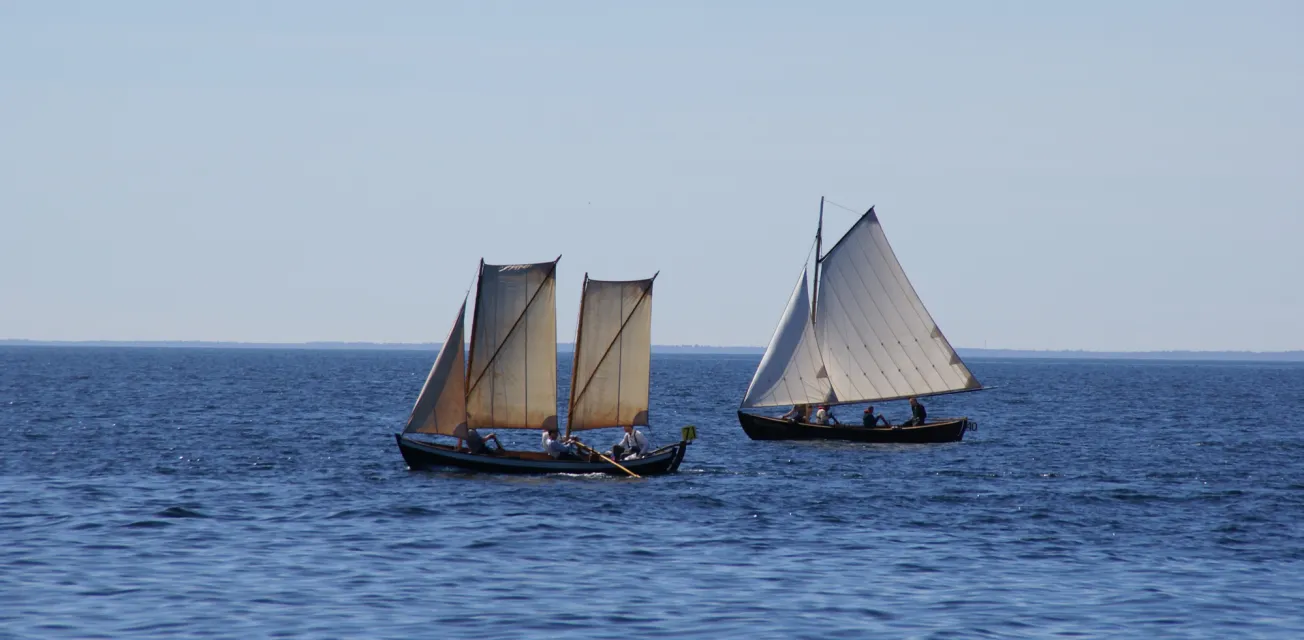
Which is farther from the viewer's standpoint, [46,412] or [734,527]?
[46,412]

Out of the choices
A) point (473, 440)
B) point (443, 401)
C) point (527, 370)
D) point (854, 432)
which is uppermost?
point (527, 370)

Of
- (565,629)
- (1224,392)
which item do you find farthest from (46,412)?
(1224,392)

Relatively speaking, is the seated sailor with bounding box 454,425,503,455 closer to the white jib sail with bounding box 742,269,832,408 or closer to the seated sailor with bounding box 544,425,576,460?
the seated sailor with bounding box 544,425,576,460

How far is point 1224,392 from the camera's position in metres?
152

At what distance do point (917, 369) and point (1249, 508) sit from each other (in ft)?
98.6

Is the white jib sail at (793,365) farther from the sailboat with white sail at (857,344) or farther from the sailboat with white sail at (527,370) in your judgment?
the sailboat with white sail at (527,370)

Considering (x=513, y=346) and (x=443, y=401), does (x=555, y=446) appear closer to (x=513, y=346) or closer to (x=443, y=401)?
(x=513, y=346)

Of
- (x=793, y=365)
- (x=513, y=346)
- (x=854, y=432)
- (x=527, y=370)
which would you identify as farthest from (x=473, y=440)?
(x=793, y=365)

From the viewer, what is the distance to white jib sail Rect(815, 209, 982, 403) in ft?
230

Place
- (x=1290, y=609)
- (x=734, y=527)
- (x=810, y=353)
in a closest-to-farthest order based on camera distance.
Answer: (x=1290, y=609)
(x=734, y=527)
(x=810, y=353)

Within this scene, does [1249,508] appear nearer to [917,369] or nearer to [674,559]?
[674,559]

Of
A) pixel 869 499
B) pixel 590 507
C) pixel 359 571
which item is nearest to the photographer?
pixel 359 571

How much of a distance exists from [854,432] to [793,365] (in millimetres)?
4766

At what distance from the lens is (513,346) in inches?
1906
